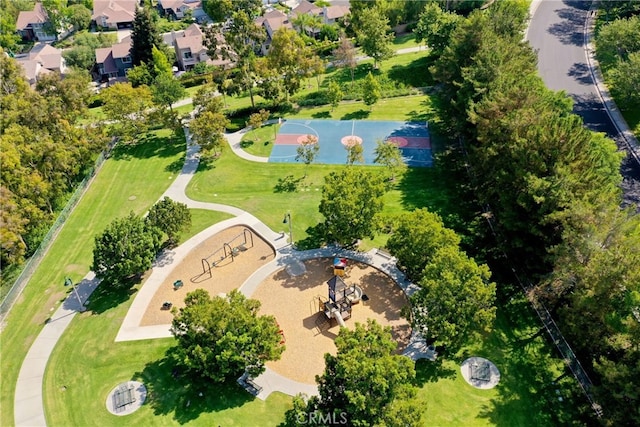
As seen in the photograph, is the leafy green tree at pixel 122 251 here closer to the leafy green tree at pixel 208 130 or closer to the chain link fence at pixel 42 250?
the chain link fence at pixel 42 250

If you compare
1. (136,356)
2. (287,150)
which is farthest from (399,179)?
(136,356)

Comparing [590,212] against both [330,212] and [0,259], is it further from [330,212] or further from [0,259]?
[0,259]

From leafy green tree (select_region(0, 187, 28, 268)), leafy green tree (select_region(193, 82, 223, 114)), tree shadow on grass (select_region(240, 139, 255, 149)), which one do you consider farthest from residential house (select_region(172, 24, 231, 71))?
leafy green tree (select_region(0, 187, 28, 268))

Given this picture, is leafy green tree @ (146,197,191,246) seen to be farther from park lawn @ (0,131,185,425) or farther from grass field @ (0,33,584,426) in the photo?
park lawn @ (0,131,185,425)

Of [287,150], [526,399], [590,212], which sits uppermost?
[590,212]

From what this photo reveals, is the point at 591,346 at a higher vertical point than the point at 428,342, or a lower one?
higher

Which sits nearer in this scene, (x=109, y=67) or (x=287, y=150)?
(x=287, y=150)
